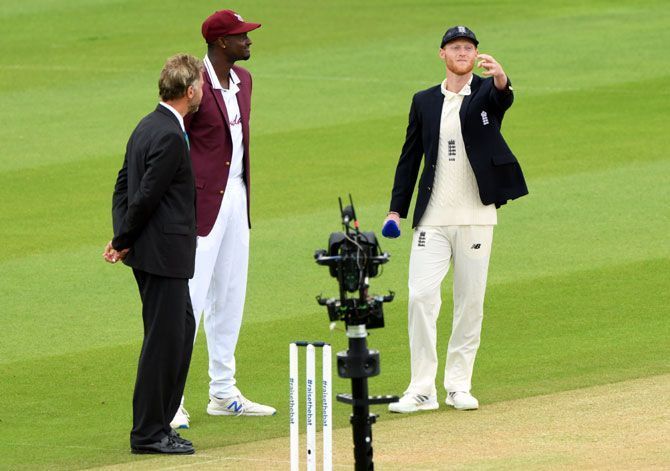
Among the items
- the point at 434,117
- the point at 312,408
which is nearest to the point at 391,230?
the point at 434,117

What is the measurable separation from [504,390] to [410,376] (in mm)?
694

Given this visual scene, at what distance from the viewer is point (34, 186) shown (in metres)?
17.2

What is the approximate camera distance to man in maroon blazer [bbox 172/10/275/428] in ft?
33.2

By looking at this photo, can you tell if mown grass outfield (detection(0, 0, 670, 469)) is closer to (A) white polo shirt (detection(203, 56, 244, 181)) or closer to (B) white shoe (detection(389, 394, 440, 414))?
(B) white shoe (detection(389, 394, 440, 414))

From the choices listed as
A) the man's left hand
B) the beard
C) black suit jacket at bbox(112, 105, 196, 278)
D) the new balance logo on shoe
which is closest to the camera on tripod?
black suit jacket at bbox(112, 105, 196, 278)

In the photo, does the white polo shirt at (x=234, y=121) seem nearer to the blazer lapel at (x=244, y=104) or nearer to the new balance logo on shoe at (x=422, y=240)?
the blazer lapel at (x=244, y=104)

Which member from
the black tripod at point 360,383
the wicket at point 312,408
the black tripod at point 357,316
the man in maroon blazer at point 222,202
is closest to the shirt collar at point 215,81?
the man in maroon blazer at point 222,202

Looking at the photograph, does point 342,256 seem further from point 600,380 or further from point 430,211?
point 600,380

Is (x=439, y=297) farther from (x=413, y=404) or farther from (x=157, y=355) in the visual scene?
(x=157, y=355)

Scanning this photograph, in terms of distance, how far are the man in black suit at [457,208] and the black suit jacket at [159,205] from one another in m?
1.35

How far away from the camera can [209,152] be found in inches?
402

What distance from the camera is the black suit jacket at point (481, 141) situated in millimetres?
10086

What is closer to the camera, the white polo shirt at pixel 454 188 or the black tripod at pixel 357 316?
the black tripod at pixel 357 316

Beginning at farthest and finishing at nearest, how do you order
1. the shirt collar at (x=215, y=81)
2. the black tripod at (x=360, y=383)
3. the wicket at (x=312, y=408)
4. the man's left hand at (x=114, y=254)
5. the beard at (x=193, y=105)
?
the shirt collar at (x=215, y=81)
the beard at (x=193, y=105)
the man's left hand at (x=114, y=254)
the wicket at (x=312, y=408)
the black tripod at (x=360, y=383)
